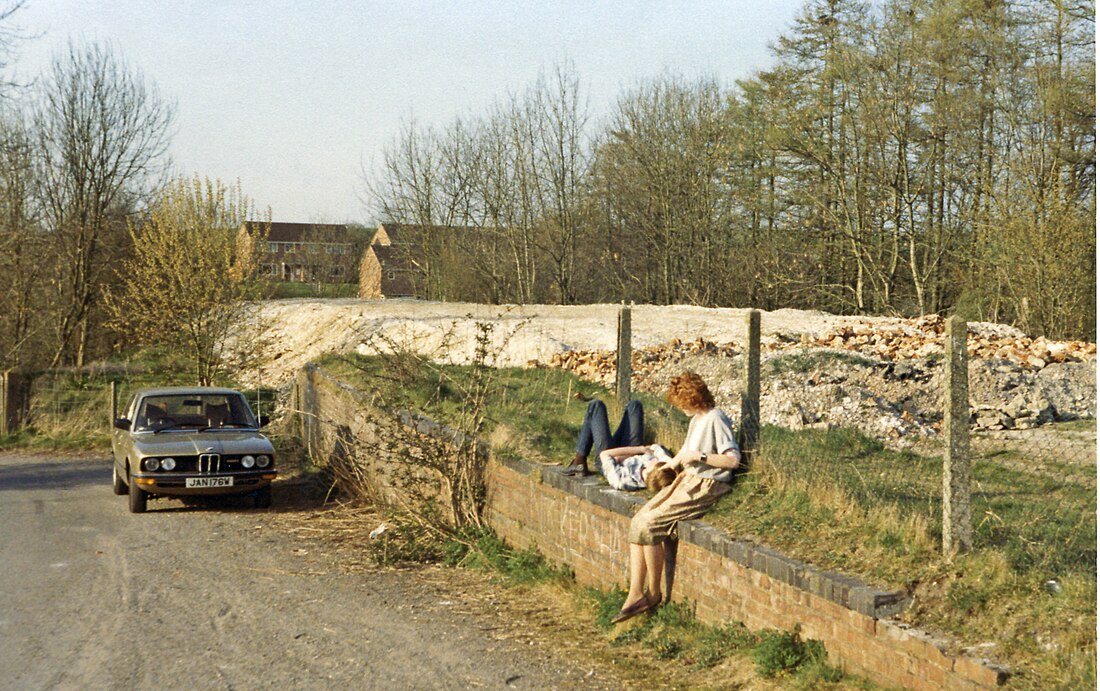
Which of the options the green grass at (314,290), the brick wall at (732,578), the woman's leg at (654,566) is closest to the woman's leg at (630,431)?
the brick wall at (732,578)

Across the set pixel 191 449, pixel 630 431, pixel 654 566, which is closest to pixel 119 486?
pixel 191 449

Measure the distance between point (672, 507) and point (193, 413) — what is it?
10127 mm

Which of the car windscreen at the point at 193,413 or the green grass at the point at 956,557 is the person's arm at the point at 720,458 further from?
the car windscreen at the point at 193,413

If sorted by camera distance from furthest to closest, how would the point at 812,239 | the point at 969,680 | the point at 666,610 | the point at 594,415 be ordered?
the point at 812,239 → the point at 594,415 → the point at 666,610 → the point at 969,680

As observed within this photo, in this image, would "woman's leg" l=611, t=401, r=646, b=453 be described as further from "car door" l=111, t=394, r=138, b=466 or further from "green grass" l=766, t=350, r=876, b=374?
"green grass" l=766, t=350, r=876, b=374

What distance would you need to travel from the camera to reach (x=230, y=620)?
8.18 metres

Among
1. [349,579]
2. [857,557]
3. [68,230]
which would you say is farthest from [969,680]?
[68,230]

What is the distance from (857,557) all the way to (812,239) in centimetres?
3410

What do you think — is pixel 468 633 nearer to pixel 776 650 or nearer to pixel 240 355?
pixel 776 650

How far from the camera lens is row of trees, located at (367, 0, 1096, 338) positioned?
28.5 m

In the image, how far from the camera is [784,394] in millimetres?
15734

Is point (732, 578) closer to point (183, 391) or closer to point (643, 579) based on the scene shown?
point (643, 579)

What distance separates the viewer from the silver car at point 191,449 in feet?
43.5

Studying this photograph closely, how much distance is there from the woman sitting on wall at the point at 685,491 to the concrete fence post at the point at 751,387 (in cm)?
41
